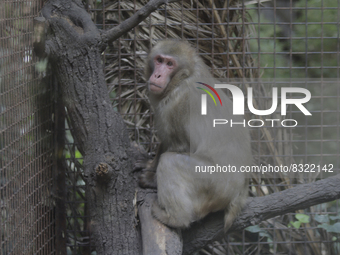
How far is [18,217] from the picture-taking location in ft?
10.9

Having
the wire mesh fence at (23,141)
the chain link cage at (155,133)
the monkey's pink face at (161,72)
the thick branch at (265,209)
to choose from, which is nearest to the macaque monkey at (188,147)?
the monkey's pink face at (161,72)

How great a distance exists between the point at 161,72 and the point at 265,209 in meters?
1.70

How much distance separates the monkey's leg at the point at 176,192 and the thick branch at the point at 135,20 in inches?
52.5

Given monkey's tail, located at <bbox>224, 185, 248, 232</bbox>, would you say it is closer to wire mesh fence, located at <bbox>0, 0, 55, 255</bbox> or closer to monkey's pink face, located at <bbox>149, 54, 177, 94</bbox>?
monkey's pink face, located at <bbox>149, 54, 177, 94</bbox>

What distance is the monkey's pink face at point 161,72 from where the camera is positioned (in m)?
3.83

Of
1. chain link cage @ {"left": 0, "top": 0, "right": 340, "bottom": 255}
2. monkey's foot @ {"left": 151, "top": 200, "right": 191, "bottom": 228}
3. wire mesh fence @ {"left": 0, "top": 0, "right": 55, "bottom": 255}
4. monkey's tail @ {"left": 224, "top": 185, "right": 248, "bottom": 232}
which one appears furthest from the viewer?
chain link cage @ {"left": 0, "top": 0, "right": 340, "bottom": 255}

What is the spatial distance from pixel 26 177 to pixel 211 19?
9.92ft

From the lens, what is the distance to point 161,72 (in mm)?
3885

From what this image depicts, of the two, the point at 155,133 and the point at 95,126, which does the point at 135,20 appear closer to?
the point at 95,126

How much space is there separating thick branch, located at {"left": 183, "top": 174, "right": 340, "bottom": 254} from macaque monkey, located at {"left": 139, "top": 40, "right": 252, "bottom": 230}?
14 centimetres

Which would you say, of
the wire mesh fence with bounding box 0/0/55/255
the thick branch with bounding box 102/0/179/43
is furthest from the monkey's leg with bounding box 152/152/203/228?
the thick branch with bounding box 102/0/179/43

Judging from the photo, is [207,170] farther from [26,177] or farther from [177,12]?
[177,12]

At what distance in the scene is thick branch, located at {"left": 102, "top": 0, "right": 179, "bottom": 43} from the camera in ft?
12.2

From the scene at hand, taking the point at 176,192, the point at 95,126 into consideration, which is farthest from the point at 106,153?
the point at 176,192
